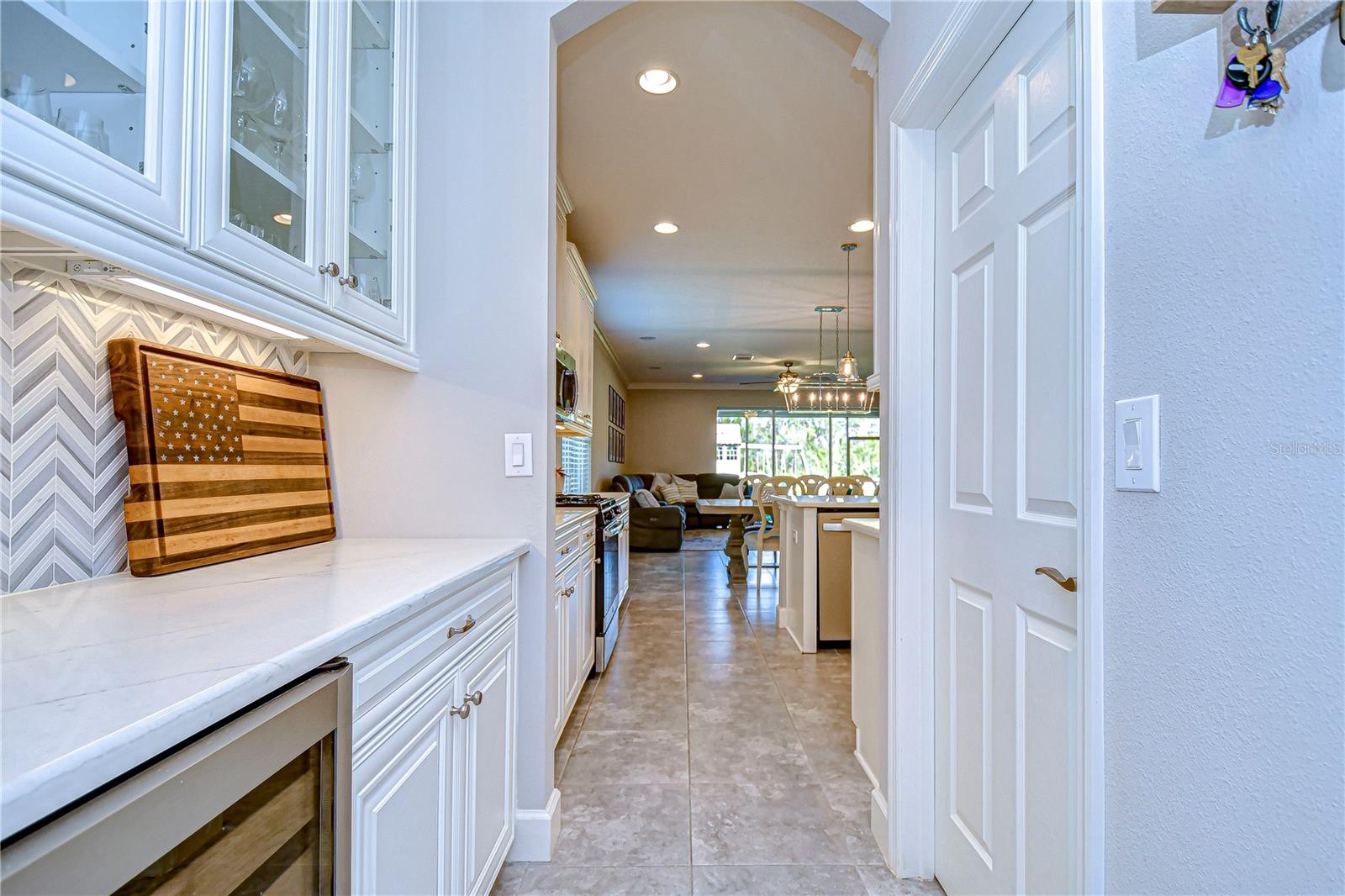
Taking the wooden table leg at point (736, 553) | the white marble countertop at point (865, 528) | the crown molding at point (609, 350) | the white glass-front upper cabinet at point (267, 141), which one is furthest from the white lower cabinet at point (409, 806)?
the crown molding at point (609, 350)

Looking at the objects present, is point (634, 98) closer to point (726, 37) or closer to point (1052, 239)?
point (726, 37)

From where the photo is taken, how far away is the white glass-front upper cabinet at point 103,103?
70 centimetres

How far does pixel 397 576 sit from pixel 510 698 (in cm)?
61

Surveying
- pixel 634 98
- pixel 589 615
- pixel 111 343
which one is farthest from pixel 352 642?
pixel 634 98

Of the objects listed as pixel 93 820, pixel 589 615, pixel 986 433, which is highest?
pixel 986 433

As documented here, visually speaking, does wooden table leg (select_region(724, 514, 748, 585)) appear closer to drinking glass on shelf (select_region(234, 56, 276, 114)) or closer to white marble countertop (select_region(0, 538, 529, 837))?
white marble countertop (select_region(0, 538, 529, 837))

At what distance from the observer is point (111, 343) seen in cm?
115

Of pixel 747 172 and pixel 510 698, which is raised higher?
pixel 747 172

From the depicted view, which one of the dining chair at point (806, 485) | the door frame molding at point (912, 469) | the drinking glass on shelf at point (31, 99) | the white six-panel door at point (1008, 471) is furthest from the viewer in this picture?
the dining chair at point (806, 485)

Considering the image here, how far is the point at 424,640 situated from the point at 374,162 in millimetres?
1241

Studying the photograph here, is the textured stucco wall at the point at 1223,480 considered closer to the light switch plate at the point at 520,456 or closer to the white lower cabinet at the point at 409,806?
the white lower cabinet at the point at 409,806

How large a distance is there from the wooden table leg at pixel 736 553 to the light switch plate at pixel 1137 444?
509cm

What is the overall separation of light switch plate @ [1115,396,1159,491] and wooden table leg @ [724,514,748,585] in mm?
5094

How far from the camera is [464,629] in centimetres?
127
